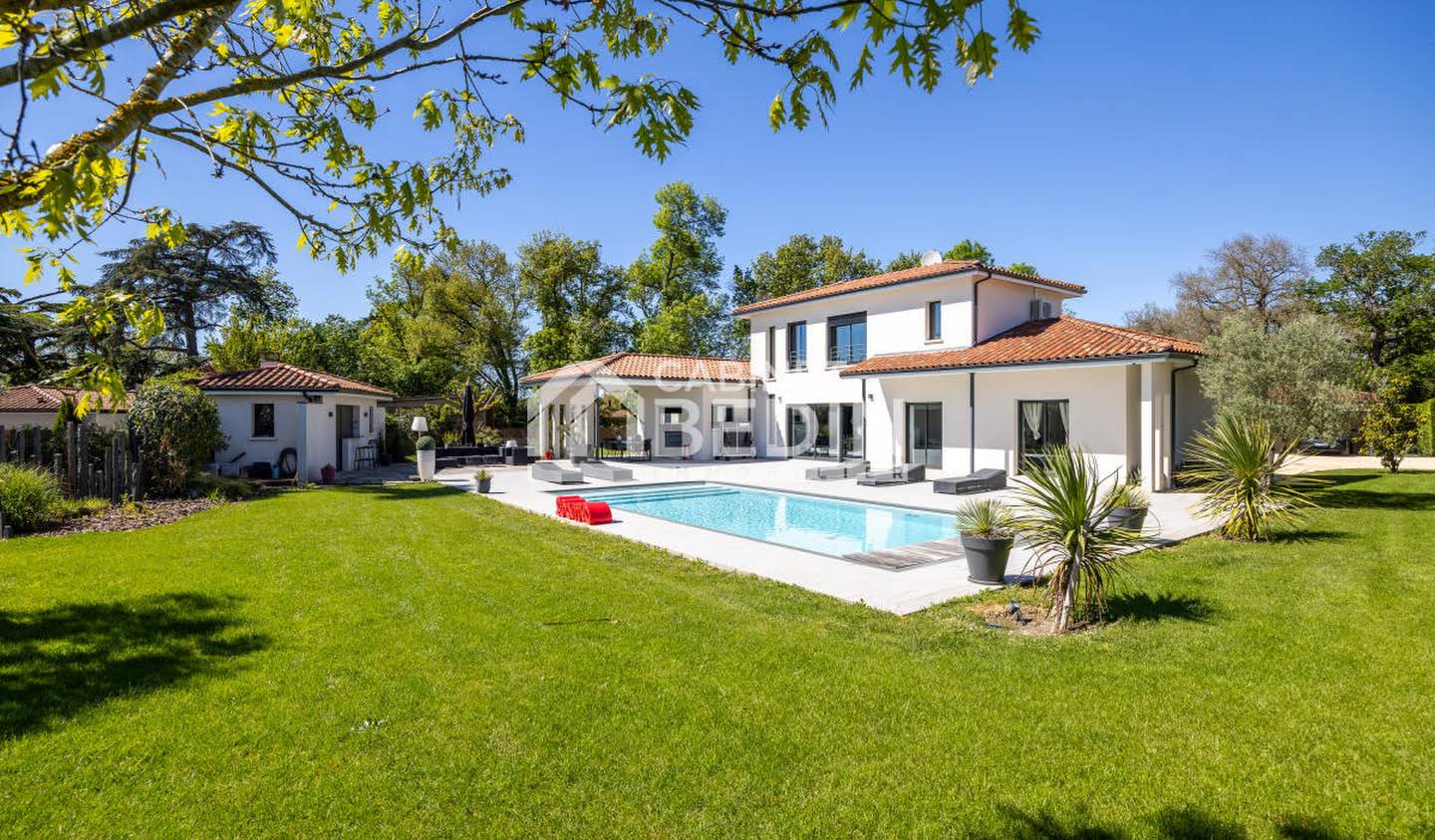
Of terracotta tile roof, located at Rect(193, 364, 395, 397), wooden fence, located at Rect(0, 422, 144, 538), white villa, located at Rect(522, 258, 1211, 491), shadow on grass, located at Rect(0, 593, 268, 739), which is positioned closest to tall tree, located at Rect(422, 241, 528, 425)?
white villa, located at Rect(522, 258, 1211, 491)

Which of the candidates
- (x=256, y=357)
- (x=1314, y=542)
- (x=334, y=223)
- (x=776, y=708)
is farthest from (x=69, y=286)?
(x=256, y=357)

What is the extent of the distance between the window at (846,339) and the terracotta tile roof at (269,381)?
17.3 m

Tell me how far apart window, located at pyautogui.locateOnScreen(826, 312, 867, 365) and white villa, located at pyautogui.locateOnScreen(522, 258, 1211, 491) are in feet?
0.19

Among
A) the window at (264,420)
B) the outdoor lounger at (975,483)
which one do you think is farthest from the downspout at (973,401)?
the window at (264,420)

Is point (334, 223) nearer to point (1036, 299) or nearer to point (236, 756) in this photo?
point (236, 756)

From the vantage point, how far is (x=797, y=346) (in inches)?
1078

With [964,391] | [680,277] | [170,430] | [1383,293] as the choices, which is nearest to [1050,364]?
[964,391]

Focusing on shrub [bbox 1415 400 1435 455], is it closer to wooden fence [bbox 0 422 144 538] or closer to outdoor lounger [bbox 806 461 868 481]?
outdoor lounger [bbox 806 461 868 481]

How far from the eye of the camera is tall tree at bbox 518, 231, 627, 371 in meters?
40.0

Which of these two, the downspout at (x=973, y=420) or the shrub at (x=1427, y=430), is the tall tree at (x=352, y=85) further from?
the shrub at (x=1427, y=430)

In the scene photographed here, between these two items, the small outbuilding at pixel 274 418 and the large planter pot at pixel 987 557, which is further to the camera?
the small outbuilding at pixel 274 418

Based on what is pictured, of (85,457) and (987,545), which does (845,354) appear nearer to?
(987,545)

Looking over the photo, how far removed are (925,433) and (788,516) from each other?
855 centimetres

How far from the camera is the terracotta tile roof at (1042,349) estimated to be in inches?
638
